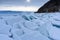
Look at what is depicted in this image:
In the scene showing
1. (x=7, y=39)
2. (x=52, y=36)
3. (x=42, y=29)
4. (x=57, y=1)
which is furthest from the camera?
(x=57, y=1)

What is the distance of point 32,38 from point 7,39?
0.72 feet

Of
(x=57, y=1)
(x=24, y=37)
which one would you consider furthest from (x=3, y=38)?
(x=57, y=1)

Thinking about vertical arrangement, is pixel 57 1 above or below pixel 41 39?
above

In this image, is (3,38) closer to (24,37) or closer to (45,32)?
(24,37)

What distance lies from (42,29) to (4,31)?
403 mm

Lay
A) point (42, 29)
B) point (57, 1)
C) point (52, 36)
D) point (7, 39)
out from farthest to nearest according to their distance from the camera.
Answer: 1. point (57, 1)
2. point (42, 29)
3. point (52, 36)
4. point (7, 39)

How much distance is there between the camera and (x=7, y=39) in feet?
3.40

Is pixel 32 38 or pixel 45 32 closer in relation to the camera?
pixel 32 38

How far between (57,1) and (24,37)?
10664 mm

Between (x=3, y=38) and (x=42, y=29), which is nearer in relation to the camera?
(x=3, y=38)

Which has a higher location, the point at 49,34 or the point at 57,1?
the point at 57,1

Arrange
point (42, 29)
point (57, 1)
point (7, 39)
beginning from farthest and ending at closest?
point (57, 1), point (42, 29), point (7, 39)

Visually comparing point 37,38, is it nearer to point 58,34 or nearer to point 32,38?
point 32,38

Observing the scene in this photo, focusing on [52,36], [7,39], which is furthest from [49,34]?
[7,39]
